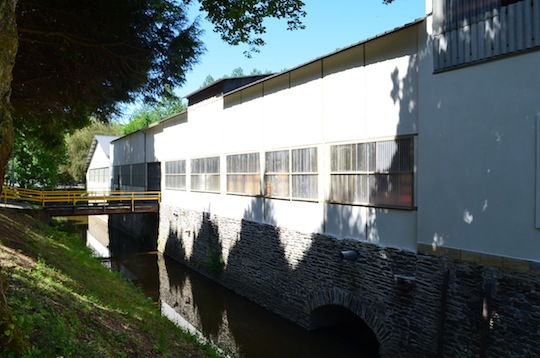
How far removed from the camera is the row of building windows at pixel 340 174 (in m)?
9.01

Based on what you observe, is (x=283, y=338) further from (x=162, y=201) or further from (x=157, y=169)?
(x=157, y=169)

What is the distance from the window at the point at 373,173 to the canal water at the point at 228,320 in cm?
383

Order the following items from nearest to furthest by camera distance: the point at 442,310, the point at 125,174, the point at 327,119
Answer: the point at 442,310, the point at 327,119, the point at 125,174

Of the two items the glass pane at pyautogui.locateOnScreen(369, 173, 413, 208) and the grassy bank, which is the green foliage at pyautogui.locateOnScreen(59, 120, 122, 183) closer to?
A: the grassy bank

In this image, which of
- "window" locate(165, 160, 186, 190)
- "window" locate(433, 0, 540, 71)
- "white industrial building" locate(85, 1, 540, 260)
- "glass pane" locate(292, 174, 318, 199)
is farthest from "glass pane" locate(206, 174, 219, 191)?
"window" locate(433, 0, 540, 71)

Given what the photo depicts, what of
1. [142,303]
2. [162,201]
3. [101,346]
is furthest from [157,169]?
[101,346]

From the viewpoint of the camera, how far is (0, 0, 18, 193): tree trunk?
3779 mm

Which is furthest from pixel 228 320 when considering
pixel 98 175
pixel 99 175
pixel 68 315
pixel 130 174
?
pixel 98 175

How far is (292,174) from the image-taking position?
12484 millimetres

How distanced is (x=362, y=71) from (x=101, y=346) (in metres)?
7.85

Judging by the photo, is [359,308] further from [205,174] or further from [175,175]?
[175,175]

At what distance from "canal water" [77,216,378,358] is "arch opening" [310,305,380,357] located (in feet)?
0.08

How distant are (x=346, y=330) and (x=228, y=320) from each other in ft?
12.3

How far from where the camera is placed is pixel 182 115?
2128 cm
